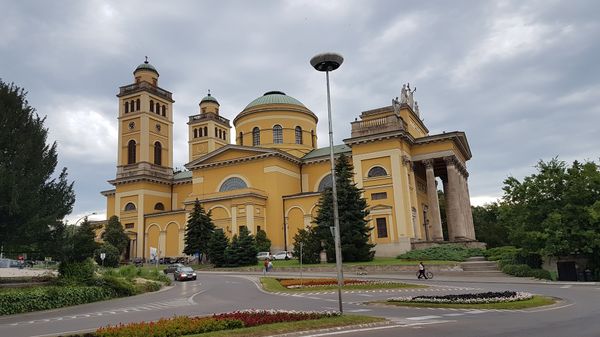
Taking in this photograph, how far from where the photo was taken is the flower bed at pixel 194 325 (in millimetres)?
10727

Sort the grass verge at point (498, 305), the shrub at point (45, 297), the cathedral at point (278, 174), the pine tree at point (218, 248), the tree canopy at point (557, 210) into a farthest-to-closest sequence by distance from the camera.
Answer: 1. the cathedral at point (278, 174)
2. the pine tree at point (218, 248)
3. the tree canopy at point (557, 210)
4. the shrub at point (45, 297)
5. the grass verge at point (498, 305)

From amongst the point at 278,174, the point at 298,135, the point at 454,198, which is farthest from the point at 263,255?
the point at 454,198

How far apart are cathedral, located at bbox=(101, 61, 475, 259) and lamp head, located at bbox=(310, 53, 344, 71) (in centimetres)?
3178

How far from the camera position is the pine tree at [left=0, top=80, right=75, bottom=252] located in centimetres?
2189

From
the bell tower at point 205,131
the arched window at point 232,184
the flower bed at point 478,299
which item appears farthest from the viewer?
the bell tower at point 205,131

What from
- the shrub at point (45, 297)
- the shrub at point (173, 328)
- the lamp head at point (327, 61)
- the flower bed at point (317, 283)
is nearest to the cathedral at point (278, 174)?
the flower bed at point (317, 283)

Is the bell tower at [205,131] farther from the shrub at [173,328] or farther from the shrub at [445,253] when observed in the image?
the shrub at [173,328]

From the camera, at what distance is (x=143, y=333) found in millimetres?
10609

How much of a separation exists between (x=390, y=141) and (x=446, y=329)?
37.3m

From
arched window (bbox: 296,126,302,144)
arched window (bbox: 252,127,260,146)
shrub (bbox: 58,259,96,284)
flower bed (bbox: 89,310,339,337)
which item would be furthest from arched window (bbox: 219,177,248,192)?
flower bed (bbox: 89,310,339,337)

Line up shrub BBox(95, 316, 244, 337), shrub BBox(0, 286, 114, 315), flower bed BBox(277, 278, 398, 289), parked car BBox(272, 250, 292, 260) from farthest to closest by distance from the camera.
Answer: parked car BBox(272, 250, 292, 260) < flower bed BBox(277, 278, 398, 289) < shrub BBox(0, 286, 114, 315) < shrub BBox(95, 316, 244, 337)

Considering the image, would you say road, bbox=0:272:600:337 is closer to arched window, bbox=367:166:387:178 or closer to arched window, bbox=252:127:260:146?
arched window, bbox=367:166:387:178

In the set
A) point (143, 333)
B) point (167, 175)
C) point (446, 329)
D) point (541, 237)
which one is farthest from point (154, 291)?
point (167, 175)

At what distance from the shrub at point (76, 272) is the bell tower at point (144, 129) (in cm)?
4345
